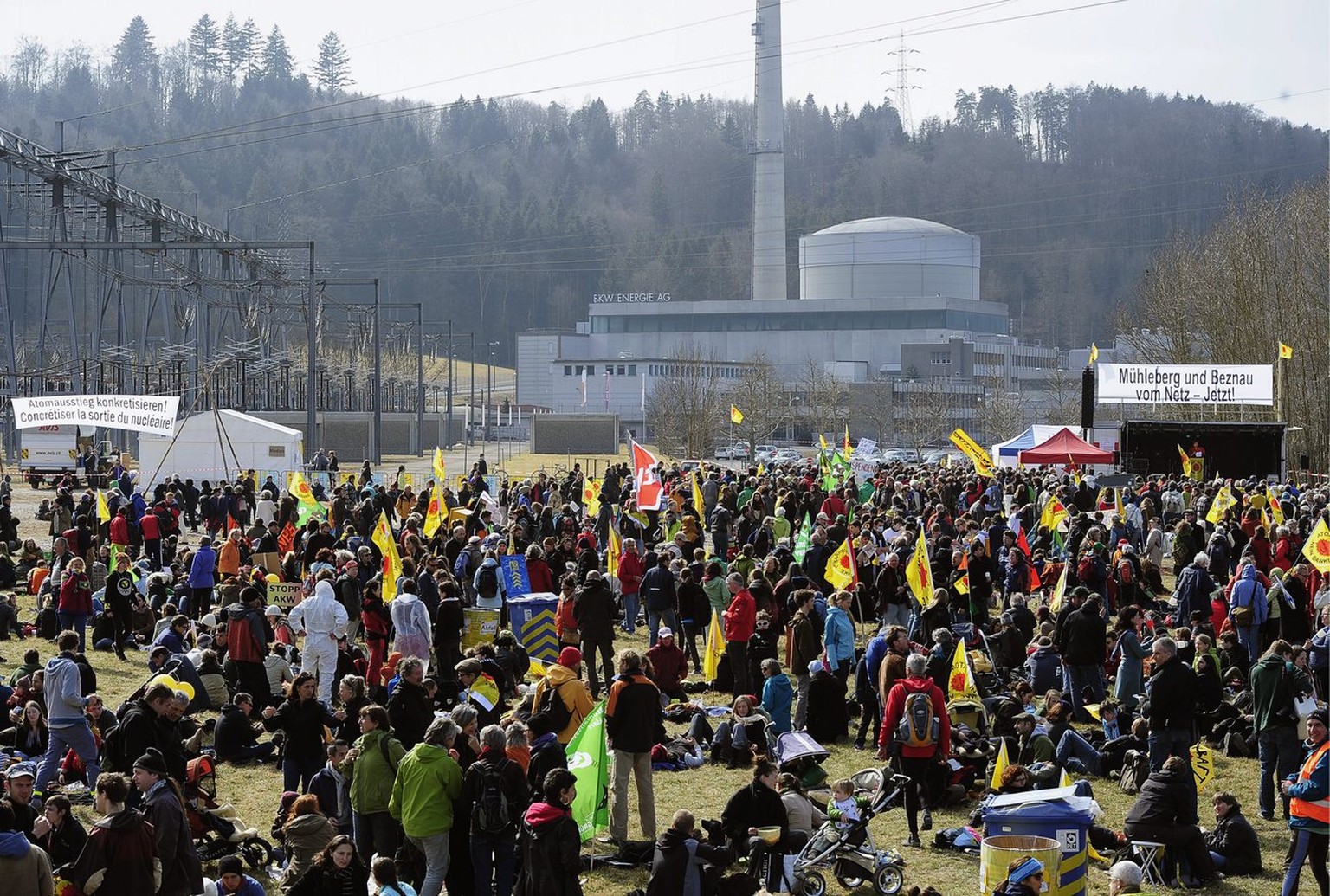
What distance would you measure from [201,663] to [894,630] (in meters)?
6.48

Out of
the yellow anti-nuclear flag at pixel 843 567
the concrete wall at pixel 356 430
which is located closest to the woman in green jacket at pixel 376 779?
the yellow anti-nuclear flag at pixel 843 567

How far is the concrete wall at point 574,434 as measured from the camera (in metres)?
78.9

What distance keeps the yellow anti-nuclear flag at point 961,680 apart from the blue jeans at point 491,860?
553 cm

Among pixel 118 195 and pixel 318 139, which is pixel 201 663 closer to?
pixel 118 195

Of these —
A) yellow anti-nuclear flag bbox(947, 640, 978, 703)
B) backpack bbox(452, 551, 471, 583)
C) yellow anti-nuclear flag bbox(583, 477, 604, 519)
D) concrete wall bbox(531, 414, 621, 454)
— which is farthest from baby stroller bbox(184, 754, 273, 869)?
concrete wall bbox(531, 414, 621, 454)

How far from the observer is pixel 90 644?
1998 cm

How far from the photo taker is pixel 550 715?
11492 mm

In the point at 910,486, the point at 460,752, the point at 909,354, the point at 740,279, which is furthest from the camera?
the point at 740,279

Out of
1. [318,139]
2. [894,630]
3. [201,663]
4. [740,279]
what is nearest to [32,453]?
[201,663]

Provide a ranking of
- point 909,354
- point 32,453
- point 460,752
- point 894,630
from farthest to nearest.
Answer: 1. point 909,354
2. point 32,453
3. point 894,630
4. point 460,752

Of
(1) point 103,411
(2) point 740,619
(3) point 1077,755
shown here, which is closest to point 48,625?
(2) point 740,619

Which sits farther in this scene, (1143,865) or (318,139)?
(318,139)

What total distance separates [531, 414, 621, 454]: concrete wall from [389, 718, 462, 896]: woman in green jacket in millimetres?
68294

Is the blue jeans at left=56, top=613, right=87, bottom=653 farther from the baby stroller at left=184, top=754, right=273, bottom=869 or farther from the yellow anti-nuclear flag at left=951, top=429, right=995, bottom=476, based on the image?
the yellow anti-nuclear flag at left=951, top=429, right=995, bottom=476
